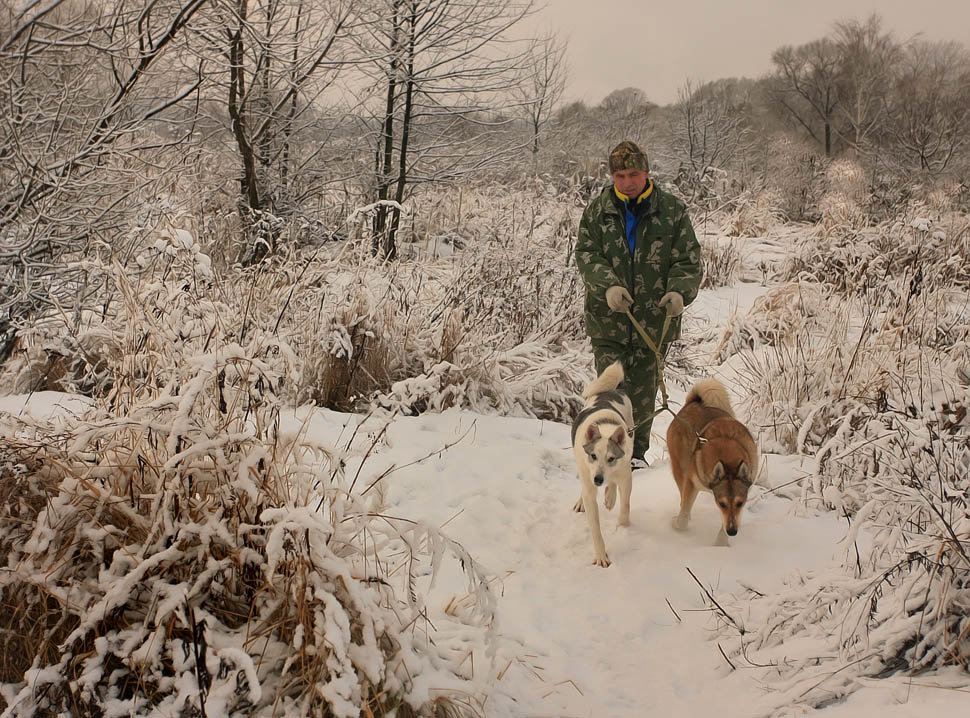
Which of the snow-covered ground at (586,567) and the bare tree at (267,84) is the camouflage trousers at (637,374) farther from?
the bare tree at (267,84)

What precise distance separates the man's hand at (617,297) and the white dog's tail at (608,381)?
1.15 feet

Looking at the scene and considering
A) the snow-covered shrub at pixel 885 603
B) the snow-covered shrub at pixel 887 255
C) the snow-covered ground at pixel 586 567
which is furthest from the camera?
the snow-covered shrub at pixel 887 255

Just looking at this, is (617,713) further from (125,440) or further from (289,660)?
(125,440)

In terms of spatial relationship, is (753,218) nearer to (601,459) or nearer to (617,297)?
(617,297)

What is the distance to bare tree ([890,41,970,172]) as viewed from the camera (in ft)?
64.2

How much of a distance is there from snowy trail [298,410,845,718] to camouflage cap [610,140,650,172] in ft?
6.20

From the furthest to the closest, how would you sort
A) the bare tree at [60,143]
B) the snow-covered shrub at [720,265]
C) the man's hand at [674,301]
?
the snow-covered shrub at [720,265]
the man's hand at [674,301]
the bare tree at [60,143]

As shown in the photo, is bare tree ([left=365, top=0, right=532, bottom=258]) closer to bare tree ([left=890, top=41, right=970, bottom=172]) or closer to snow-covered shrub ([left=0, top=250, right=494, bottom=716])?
snow-covered shrub ([left=0, top=250, right=494, bottom=716])

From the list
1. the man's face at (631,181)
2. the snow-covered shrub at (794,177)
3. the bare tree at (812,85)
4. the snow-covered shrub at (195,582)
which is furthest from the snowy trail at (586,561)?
the bare tree at (812,85)

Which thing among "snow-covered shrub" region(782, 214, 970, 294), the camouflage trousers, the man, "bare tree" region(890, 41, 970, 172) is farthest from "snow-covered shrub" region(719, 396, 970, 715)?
"bare tree" region(890, 41, 970, 172)

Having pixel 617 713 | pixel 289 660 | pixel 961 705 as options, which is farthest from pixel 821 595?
pixel 289 660

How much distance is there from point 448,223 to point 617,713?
373 inches

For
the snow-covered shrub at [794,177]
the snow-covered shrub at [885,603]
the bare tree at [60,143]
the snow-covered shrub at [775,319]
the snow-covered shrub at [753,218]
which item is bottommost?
the snow-covered shrub at [885,603]

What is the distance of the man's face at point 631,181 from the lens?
388 cm
